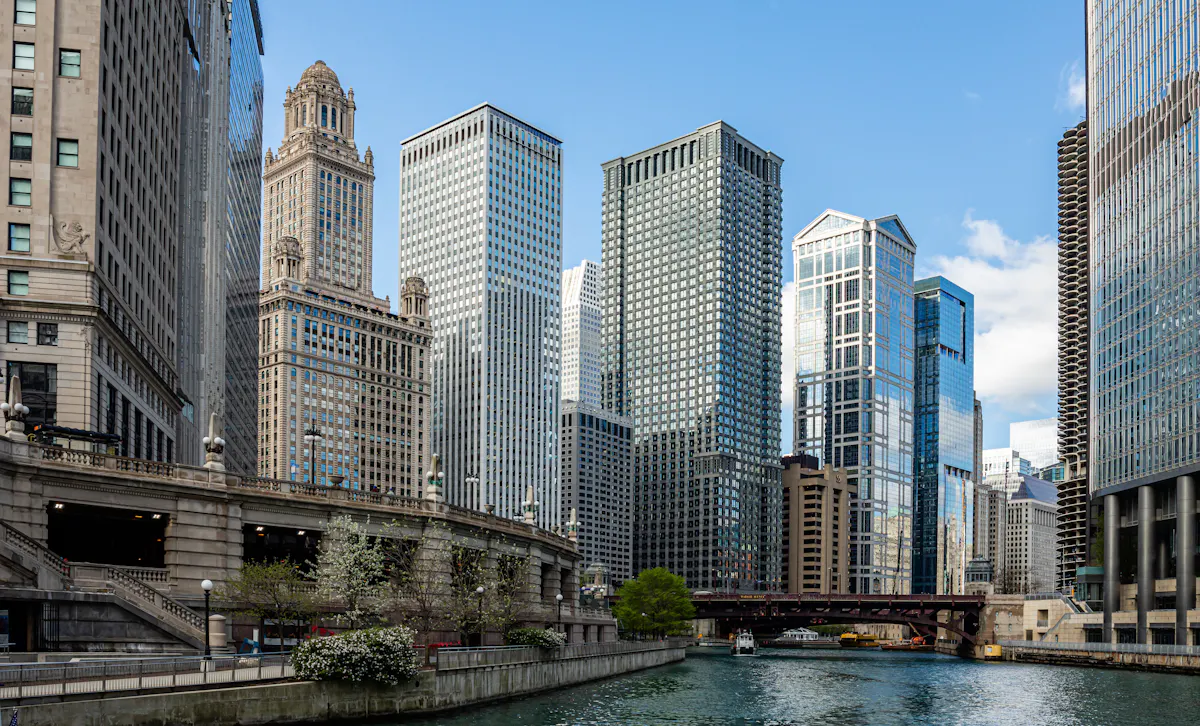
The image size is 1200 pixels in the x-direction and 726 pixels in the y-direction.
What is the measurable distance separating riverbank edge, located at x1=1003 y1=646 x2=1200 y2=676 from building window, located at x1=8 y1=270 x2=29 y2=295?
3921 inches

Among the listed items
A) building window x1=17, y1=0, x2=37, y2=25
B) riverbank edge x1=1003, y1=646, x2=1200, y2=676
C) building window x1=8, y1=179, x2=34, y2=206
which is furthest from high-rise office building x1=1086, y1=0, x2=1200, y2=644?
building window x1=17, y1=0, x2=37, y2=25

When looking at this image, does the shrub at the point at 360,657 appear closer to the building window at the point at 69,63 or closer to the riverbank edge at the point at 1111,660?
the building window at the point at 69,63

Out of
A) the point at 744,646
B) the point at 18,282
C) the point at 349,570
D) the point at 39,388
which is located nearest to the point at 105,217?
the point at 18,282

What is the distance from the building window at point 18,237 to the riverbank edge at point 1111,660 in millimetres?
100538

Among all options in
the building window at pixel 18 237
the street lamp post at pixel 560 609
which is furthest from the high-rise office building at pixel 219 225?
the street lamp post at pixel 560 609

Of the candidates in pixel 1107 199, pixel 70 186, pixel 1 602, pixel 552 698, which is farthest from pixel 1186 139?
pixel 1 602

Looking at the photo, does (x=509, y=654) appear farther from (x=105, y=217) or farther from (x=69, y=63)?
(x=69, y=63)

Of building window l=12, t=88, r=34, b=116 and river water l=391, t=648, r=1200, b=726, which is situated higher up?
building window l=12, t=88, r=34, b=116

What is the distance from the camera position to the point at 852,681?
112500 millimetres

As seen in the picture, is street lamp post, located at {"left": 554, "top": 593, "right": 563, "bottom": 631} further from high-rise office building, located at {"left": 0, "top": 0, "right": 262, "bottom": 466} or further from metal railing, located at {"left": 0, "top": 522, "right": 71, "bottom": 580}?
metal railing, located at {"left": 0, "top": 522, "right": 71, "bottom": 580}

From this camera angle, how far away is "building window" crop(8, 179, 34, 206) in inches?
3071

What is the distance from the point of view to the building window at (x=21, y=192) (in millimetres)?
78000

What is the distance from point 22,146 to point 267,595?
1356 inches

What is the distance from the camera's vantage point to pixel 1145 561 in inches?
5404
